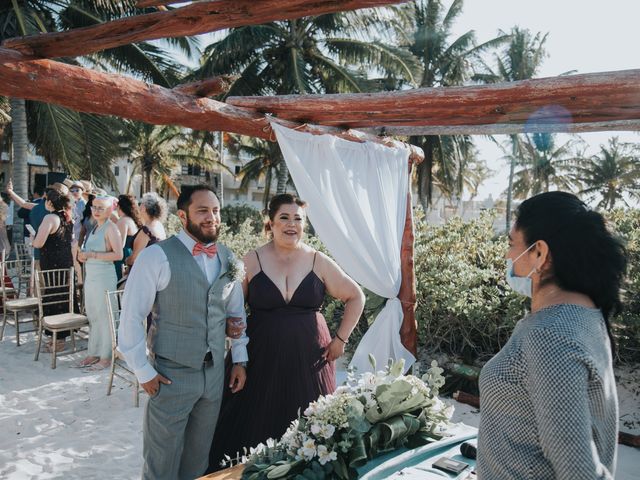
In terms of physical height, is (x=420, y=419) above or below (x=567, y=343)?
below

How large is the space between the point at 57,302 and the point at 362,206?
454 centimetres

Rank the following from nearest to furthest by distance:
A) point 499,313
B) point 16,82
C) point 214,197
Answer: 1. point 16,82
2. point 214,197
3. point 499,313

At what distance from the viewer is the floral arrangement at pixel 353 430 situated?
2160mm

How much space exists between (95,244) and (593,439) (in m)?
5.78

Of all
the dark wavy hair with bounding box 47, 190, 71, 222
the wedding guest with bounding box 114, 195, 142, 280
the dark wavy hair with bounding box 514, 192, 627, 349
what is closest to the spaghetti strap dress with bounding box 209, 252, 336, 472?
the dark wavy hair with bounding box 514, 192, 627, 349

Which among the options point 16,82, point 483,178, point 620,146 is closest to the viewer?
point 16,82

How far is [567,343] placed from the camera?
4.44 ft

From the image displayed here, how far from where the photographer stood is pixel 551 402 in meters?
1.33

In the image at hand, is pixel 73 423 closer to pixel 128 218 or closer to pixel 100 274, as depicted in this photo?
pixel 100 274

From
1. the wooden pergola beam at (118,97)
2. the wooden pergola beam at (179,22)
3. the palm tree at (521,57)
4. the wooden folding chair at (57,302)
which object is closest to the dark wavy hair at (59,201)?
the wooden folding chair at (57,302)

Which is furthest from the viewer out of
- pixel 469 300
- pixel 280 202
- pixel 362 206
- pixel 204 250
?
pixel 469 300

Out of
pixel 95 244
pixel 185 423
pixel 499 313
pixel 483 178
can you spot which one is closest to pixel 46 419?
pixel 95 244

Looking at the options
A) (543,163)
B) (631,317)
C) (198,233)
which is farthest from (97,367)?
(543,163)

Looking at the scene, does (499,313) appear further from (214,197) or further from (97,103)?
(97,103)
